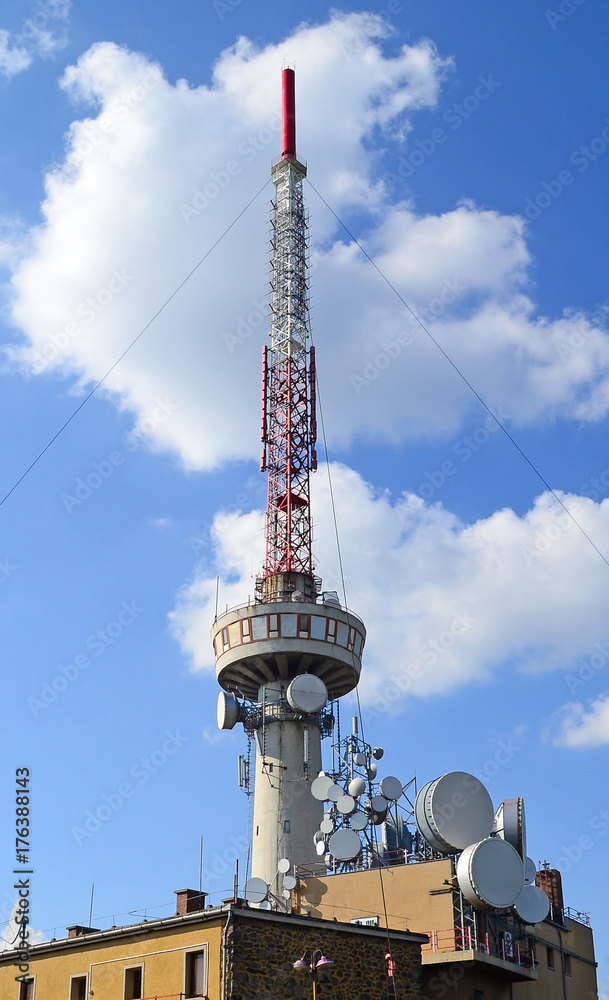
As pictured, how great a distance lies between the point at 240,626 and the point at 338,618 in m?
5.21

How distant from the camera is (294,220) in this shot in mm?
69938

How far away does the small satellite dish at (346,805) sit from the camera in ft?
167

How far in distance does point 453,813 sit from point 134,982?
47.0 ft

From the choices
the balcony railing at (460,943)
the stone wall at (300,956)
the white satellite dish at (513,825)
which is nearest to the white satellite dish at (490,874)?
the balcony railing at (460,943)

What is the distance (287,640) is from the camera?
Result: 59594mm

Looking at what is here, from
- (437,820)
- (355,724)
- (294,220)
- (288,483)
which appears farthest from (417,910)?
(294,220)

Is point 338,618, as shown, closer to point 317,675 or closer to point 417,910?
point 317,675

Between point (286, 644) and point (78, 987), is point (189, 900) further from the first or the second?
point (286, 644)

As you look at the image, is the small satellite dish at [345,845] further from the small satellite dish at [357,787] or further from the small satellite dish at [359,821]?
the small satellite dish at [357,787]

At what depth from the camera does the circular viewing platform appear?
196 ft

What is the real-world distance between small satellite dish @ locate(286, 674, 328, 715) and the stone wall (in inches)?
816

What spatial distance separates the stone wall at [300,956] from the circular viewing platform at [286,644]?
76.7ft

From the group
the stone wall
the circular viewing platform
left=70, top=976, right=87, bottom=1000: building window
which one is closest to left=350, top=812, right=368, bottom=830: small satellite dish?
the circular viewing platform

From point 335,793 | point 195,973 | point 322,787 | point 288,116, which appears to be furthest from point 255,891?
point 288,116
